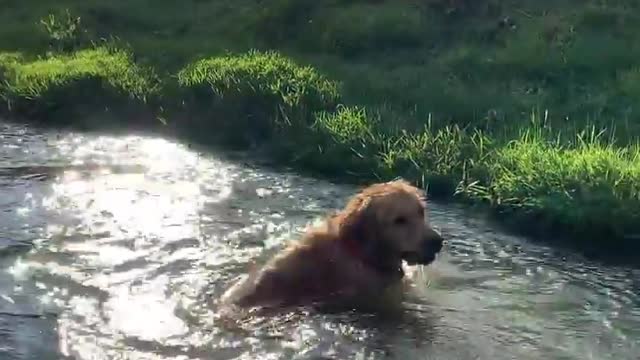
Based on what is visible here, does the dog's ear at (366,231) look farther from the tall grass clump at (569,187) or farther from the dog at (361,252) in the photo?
the tall grass clump at (569,187)

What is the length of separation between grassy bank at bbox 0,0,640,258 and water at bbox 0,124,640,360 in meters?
0.69

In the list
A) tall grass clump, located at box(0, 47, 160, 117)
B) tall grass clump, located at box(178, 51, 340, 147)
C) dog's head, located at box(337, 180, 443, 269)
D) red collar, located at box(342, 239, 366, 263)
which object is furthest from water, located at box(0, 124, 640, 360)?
tall grass clump, located at box(0, 47, 160, 117)

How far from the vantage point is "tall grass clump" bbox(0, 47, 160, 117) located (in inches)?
556

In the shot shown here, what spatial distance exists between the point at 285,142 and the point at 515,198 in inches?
120

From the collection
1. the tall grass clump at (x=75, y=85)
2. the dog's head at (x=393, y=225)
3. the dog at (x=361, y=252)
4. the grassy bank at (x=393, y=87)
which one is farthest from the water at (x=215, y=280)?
the tall grass clump at (x=75, y=85)

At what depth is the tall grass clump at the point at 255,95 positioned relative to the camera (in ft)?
42.4

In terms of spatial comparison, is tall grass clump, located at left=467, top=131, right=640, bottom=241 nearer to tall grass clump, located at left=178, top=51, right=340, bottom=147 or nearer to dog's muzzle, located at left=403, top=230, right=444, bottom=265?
dog's muzzle, located at left=403, top=230, right=444, bottom=265

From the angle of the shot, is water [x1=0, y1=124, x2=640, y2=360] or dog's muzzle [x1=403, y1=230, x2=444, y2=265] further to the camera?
dog's muzzle [x1=403, y1=230, x2=444, y2=265]

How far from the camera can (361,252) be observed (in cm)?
842

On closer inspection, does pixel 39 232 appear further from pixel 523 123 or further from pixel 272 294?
pixel 523 123

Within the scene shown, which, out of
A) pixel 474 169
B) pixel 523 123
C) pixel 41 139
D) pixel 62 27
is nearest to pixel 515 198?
pixel 474 169

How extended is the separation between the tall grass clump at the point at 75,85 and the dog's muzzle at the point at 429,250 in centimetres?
650

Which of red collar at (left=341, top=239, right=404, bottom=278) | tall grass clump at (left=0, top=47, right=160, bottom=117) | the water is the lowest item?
the water

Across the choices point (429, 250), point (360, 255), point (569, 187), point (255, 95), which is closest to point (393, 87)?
point (255, 95)
